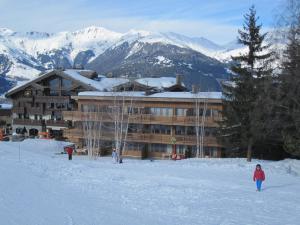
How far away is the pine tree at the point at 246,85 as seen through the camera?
40.3m

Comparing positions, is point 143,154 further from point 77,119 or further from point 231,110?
point 231,110

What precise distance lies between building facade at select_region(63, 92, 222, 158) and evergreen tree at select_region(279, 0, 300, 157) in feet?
50.8

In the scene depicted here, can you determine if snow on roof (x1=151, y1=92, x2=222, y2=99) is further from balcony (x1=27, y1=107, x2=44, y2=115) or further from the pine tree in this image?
balcony (x1=27, y1=107, x2=44, y2=115)

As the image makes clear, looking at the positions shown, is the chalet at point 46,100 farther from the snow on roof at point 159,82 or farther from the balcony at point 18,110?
the snow on roof at point 159,82

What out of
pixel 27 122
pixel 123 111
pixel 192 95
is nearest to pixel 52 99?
pixel 27 122

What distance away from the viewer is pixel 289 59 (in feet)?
115

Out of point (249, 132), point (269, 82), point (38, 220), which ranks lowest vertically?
point (38, 220)

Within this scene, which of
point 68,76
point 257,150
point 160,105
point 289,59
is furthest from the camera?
point 68,76

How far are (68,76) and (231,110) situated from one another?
1464 inches

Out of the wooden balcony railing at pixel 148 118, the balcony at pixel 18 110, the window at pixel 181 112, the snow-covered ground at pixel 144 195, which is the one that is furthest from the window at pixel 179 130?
the balcony at pixel 18 110

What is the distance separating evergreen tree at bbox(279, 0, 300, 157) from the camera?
107ft

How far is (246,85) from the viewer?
4062 centimetres

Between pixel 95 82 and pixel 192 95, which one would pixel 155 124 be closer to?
pixel 192 95

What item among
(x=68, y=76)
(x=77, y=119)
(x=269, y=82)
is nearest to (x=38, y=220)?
(x=269, y=82)
